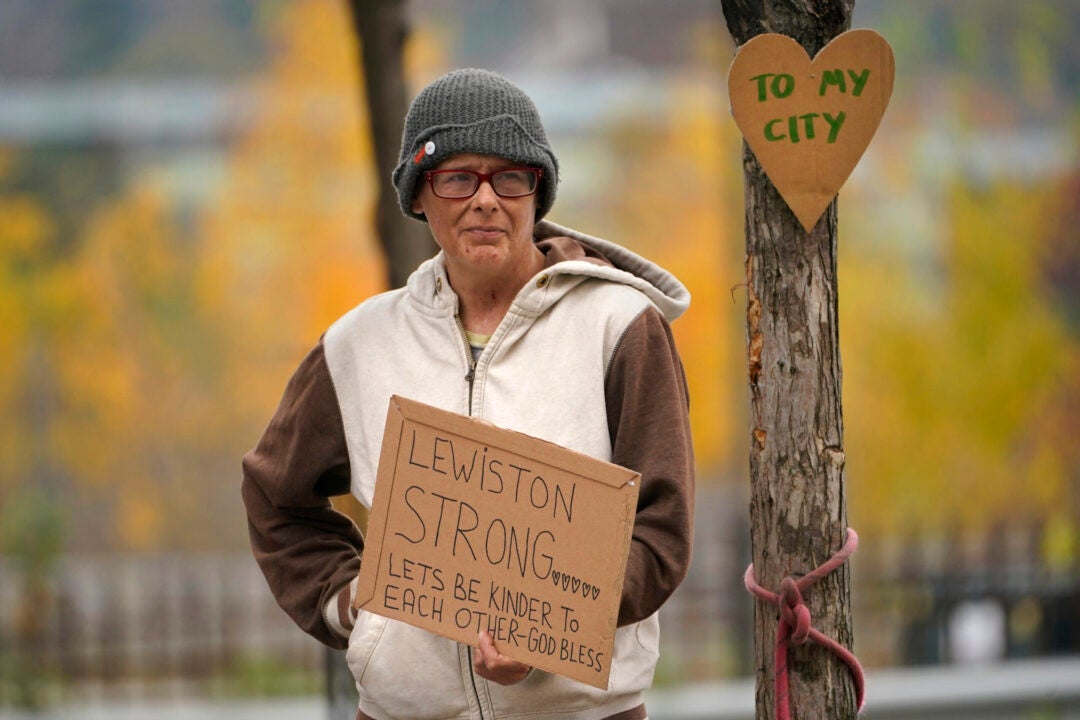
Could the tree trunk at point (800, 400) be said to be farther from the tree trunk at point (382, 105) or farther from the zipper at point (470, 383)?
the tree trunk at point (382, 105)

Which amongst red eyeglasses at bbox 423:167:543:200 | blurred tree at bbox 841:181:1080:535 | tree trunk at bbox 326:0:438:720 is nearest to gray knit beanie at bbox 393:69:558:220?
red eyeglasses at bbox 423:167:543:200

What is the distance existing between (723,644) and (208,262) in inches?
213

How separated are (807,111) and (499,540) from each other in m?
0.88

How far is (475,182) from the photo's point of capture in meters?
2.35

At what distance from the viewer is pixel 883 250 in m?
10.9

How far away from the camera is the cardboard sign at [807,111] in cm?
242

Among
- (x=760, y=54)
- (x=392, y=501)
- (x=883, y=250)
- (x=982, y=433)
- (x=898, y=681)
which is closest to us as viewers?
(x=392, y=501)

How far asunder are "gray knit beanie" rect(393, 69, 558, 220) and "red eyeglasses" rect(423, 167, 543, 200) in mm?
20

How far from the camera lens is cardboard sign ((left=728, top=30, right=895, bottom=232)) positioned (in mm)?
2418

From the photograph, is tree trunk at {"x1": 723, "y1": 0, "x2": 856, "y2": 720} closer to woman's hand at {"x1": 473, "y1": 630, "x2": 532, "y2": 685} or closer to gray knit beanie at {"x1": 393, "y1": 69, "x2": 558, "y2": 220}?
gray knit beanie at {"x1": 393, "y1": 69, "x2": 558, "y2": 220}

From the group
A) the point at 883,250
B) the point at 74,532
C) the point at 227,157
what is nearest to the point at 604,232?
the point at 883,250

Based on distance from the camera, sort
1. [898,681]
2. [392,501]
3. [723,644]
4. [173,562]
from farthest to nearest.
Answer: [173,562], [723,644], [898,681], [392,501]

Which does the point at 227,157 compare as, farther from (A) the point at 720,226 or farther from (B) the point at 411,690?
(B) the point at 411,690

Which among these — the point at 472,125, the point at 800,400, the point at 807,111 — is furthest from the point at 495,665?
the point at 807,111
